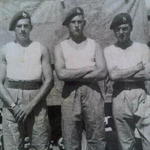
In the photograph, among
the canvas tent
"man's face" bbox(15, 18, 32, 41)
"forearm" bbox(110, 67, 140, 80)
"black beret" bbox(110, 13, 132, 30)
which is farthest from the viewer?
the canvas tent

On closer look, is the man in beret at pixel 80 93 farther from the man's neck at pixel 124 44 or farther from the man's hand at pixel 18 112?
the man's hand at pixel 18 112

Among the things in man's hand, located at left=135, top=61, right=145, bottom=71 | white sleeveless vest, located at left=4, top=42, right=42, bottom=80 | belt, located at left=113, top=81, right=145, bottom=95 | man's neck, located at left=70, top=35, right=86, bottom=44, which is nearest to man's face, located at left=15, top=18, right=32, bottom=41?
white sleeveless vest, located at left=4, top=42, right=42, bottom=80

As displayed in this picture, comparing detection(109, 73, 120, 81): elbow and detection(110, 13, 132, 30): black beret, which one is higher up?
detection(110, 13, 132, 30): black beret

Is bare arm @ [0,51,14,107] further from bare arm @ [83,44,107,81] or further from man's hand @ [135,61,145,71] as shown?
man's hand @ [135,61,145,71]

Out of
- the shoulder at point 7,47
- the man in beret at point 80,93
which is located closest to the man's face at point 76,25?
the man in beret at point 80,93

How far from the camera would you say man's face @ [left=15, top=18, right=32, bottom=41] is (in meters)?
4.91

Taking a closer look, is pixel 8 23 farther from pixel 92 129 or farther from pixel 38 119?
pixel 92 129

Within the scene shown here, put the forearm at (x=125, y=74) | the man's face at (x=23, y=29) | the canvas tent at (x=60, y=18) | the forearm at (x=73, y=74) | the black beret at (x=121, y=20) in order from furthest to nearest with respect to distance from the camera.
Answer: the canvas tent at (x=60, y=18) < the black beret at (x=121, y=20) < the man's face at (x=23, y=29) < the forearm at (x=125, y=74) < the forearm at (x=73, y=74)

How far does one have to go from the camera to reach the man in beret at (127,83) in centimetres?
482

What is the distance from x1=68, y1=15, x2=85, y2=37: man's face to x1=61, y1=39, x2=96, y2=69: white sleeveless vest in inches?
5.1

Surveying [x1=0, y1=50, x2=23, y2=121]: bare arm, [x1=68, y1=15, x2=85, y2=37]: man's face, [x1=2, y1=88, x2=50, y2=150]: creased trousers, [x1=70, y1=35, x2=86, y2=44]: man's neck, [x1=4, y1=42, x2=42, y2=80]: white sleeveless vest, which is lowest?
[x1=2, y1=88, x2=50, y2=150]: creased trousers

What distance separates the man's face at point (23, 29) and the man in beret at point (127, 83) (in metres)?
0.94

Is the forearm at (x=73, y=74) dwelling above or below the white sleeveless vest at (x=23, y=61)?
below

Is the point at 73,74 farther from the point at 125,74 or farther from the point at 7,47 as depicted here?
the point at 7,47
